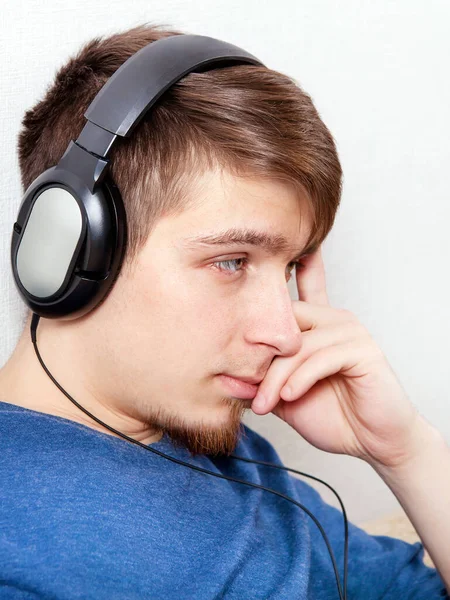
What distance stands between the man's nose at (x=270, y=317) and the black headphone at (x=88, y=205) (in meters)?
0.20

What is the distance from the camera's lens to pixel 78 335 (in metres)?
1.02

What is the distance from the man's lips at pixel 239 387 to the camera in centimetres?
106

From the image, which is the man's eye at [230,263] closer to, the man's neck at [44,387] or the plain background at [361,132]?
the man's neck at [44,387]

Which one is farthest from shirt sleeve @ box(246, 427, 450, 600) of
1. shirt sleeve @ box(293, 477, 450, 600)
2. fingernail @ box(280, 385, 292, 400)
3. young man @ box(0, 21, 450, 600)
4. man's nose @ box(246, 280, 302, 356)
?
man's nose @ box(246, 280, 302, 356)

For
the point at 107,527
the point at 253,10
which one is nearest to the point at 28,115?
the point at 253,10

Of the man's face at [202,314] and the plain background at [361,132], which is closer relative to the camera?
the man's face at [202,314]

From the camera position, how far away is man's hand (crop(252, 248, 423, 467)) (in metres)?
1.13

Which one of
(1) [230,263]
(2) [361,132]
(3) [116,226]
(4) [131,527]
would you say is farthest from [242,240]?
(2) [361,132]

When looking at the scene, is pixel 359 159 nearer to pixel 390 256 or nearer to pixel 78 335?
pixel 390 256

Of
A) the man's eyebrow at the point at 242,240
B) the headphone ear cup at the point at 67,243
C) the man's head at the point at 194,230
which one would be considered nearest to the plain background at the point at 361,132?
the man's head at the point at 194,230

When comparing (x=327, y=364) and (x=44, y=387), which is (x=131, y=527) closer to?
(x=44, y=387)

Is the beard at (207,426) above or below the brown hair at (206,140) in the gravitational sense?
below

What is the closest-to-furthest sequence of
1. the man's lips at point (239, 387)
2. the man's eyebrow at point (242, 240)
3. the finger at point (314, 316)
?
the man's eyebrow at point (242, 240) → the man's lips at point (239, 387) → the finger at point (314, 316)

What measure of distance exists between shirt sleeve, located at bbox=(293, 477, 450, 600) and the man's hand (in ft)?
0.62
